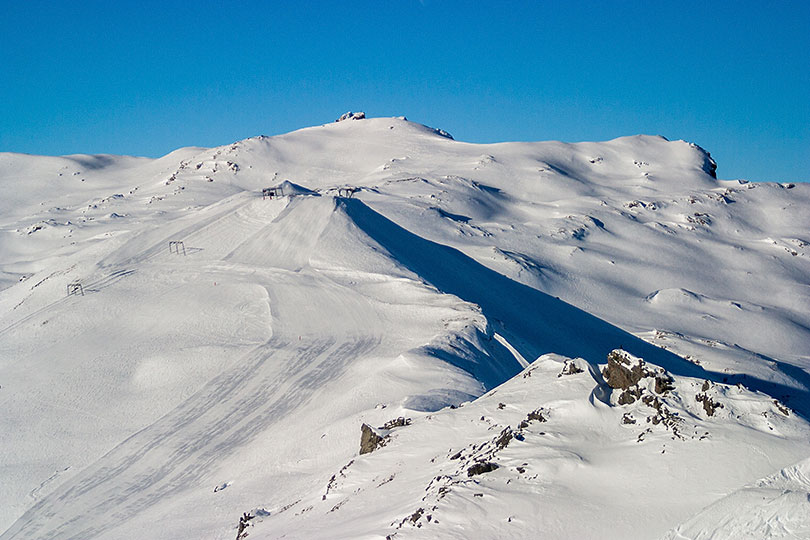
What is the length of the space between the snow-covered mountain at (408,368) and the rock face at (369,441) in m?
0.05

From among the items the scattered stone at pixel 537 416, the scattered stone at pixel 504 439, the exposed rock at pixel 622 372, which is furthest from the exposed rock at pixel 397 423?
the exposed rock at pixel 622 372

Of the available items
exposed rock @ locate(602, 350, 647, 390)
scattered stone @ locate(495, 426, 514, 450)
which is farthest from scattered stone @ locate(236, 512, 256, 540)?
exposed rock @ locate(602, 350, 647, 390)

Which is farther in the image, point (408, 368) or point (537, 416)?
point (408, 368)

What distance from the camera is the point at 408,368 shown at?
21.4m

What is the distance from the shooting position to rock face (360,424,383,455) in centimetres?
1488

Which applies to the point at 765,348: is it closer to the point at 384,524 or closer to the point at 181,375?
the point at 181,375

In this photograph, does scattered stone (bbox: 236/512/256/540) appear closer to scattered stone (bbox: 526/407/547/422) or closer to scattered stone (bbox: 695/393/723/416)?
scattered stone (bbox: 526/407/547/422)

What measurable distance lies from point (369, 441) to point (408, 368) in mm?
6395

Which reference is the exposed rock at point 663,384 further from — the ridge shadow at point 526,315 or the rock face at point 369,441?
the ridge shadow at point 526,315

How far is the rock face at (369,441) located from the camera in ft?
48.8

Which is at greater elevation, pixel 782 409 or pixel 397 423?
pixel 782 409

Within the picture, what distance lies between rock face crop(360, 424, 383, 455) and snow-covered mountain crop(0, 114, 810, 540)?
5cm

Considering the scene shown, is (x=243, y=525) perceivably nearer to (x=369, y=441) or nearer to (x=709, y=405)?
(x=369, y=441)

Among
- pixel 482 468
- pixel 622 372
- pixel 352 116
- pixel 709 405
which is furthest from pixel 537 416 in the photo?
pixel 352 116
